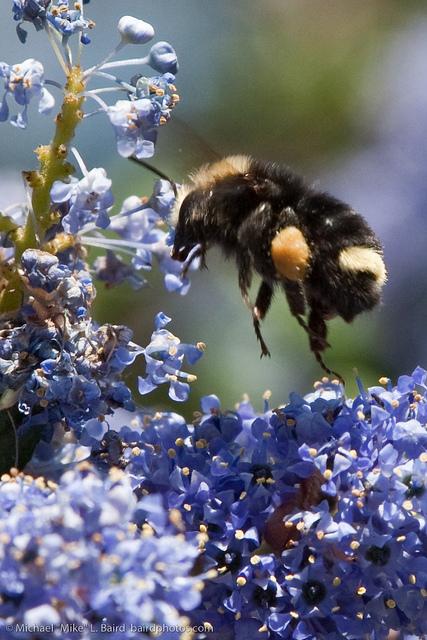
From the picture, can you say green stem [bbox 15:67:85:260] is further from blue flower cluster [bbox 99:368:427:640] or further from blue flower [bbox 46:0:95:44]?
blue flower cluster [bbox 99:368:427:640]

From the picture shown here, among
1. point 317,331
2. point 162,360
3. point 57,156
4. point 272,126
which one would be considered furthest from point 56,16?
point 272,126

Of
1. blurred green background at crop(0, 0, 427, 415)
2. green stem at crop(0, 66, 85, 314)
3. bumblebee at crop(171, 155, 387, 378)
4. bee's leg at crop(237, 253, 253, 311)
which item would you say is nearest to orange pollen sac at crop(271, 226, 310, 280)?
bumblebee at crop(171, 155, 387, 378)

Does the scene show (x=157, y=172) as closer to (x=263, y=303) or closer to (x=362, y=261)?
(x=263, y=303)

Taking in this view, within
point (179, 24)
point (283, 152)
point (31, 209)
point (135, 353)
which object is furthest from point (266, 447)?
point (179, 24)

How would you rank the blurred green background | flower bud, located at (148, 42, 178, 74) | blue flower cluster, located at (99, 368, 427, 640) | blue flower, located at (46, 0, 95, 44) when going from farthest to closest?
1. the blurred green background
2. flower bud, located at (148, 42, 178, 74)
3. blue flower, located at (46, 0, 95, 44)
4. blue flower cluster, located at (99, 368, 427, 640)

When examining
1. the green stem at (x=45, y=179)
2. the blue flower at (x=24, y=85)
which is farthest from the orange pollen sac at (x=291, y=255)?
the blue flower at (x=24, y=85)

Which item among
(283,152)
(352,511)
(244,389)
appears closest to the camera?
(352,511)

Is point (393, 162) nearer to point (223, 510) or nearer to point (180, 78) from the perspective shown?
point (180, 78)
